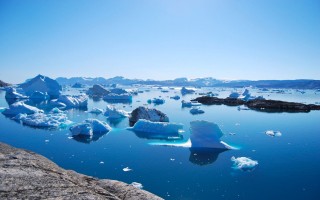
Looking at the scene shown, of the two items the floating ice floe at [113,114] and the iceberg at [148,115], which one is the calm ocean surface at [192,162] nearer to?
the iceberg at [148,115]

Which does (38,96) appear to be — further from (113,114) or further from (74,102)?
(113,114)

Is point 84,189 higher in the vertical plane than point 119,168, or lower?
higher

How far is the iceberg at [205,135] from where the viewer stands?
940cm

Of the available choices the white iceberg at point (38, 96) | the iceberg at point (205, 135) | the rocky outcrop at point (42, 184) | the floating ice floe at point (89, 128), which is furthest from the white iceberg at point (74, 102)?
the rocky outcrop at point (42, 184)

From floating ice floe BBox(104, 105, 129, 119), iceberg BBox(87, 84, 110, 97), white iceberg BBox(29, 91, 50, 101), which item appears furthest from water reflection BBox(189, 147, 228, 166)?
iceberg BBox(87, 84, 110, 97)

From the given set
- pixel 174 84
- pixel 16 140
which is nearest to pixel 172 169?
pixel 16 140

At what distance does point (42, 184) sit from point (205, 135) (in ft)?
25.3

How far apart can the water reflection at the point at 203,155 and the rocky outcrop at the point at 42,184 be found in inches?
198

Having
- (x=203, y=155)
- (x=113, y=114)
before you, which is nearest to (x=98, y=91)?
(x=113, y=114)

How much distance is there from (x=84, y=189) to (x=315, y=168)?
23.0 ft

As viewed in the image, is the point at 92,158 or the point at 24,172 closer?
the point at 24,172

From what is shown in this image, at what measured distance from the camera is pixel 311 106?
24.1 m

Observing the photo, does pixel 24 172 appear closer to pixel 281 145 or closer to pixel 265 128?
pixel 281 145

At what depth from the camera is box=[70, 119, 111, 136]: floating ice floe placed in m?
11.1
